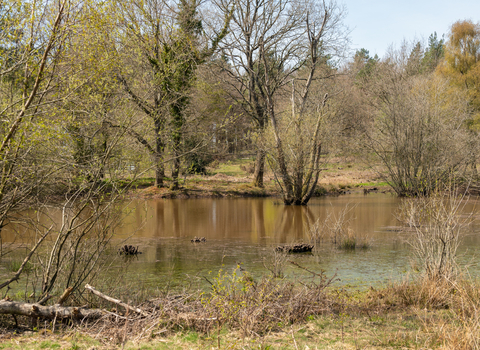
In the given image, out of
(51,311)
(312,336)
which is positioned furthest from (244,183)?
(312,336)

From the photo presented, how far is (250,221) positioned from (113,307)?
13.4 meters

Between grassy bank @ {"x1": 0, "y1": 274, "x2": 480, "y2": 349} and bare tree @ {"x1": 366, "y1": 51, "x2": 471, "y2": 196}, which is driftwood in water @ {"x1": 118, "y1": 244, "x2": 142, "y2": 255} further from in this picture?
bare tree @ {"x1": 366, "y1": 51, "x2": 471, "y2": 196}

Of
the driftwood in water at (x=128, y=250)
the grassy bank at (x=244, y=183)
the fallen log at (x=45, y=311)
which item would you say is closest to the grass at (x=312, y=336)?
the fallen log at (x=45, y=311)

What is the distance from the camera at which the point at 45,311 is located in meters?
5.88

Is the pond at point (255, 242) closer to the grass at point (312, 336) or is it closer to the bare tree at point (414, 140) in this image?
the grass at point (312, 336)

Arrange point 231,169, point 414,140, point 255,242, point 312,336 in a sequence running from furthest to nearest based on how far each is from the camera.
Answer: point 231,169, point 414,140, point 255,242, point 312,336

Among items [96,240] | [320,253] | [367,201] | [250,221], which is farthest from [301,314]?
[367,201]

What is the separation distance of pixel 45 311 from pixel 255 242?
9.57m

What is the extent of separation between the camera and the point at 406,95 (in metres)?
28.3

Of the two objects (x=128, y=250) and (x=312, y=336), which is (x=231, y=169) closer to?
(x=128, y=250)

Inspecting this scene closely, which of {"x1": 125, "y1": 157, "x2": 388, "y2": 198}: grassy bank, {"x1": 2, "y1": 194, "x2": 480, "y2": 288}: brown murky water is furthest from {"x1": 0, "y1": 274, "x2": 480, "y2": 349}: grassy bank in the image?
{"x1": 125, "y1": 157, "x2": 388, "y2": 198}: grassy bank

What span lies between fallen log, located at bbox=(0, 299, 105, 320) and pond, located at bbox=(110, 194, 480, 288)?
5.34ft

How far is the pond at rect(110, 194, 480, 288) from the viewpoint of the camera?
413 inches

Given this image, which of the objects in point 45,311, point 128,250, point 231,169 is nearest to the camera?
point 45,311
